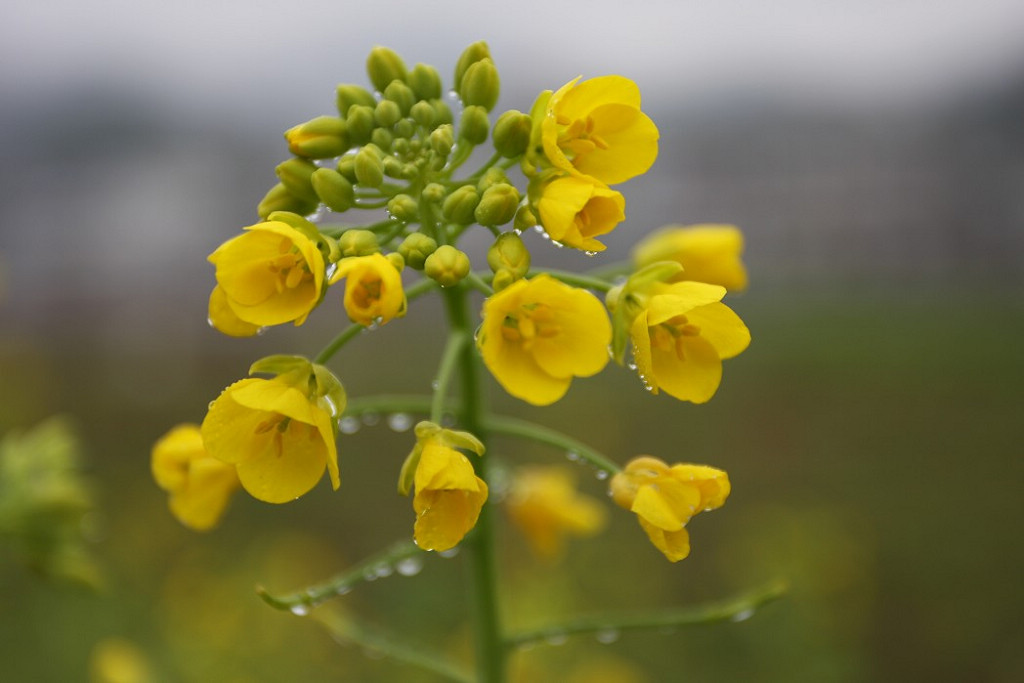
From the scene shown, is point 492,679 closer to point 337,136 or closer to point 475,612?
point 475,612

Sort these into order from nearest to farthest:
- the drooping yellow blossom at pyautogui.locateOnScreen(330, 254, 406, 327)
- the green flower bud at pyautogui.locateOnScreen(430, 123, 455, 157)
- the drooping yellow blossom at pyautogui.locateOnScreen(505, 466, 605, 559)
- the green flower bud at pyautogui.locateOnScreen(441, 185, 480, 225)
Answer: the drooping yellow blossom at pyautogui.locateOnScreen(330, 254, 406, 327)
the green flower bud at pyautogui.locateOnScreen(441, 185, 480, 225)
the green flower bud at pyautogui.locateOnScreen(430, 123, 455, 157)
the drooping yellow blossom at pyautogui.locateOnScreen(505, 466, 605, 559)

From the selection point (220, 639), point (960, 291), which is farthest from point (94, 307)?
point (960, 291)

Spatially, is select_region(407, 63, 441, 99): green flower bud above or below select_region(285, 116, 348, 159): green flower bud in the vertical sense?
above

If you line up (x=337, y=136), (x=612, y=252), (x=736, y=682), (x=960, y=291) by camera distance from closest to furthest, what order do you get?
(x=337, y=136) → (x=736, y=682) → (x=960, y=291) → (x=612, y=252)

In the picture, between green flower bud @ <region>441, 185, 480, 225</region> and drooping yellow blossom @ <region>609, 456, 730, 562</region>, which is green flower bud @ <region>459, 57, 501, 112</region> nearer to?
green flower bud @ <region>441, 185, 480, 225</region>

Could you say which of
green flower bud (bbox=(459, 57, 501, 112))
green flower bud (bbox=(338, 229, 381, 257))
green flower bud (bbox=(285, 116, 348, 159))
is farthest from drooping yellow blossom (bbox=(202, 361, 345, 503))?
green flower bud (bbox=(459, 57, 501, 112))

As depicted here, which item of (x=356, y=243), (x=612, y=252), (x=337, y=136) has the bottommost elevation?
(x=612, y=252)
